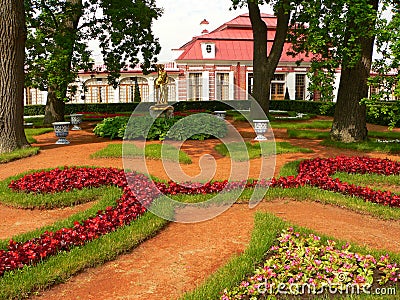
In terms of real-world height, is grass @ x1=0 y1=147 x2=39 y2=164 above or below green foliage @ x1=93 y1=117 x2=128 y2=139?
below

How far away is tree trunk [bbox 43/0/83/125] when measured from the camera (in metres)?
14.5

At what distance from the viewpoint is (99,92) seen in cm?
3503

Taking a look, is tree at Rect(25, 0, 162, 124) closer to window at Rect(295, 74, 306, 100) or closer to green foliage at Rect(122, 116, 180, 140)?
green foliage at Rect(122, 116, 180, 140)

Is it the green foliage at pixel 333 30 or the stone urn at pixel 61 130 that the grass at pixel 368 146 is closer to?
the green foliage at pixel 333 30

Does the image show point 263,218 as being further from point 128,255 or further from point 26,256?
point 26,256

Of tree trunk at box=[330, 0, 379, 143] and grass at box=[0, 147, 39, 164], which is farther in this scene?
tree trunk at box=[330, 0, 379, 143]

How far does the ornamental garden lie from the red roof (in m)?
26.0

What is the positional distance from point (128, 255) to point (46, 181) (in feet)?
11.0

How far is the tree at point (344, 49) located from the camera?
942cm

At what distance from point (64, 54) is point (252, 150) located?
707 cm

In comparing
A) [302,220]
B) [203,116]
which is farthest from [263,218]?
[203,116]

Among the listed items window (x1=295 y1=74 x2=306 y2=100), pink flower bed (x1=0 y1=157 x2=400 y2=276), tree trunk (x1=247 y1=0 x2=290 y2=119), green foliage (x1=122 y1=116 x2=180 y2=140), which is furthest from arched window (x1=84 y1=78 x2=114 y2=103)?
pink flower bed (x1=0 y1=157 x2=400 y2=276)

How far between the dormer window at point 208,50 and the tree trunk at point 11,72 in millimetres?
25177

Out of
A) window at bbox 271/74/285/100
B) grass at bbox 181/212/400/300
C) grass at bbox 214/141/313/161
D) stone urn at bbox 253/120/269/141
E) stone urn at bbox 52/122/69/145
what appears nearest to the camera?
grass at bbox 181/212/400/300
